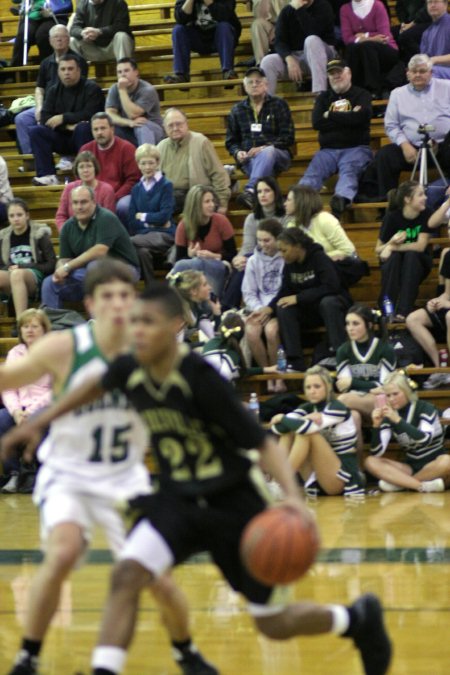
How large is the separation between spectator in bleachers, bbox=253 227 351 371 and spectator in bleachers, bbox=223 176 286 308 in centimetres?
55

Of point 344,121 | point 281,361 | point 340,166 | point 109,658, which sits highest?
point 109,658

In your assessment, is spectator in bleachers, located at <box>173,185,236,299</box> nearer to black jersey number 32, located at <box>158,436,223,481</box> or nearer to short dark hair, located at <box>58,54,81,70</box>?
short dark hair, located at <box>58,54,81,70</box>

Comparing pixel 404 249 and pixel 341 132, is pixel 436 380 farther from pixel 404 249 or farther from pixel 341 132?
pixel 341 132

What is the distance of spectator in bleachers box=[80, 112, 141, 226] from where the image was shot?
11.2m

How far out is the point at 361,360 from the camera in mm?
9094

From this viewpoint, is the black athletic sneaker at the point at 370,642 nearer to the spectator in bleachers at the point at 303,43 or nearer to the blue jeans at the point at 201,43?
the spectator in bleachers at the point at 303,43

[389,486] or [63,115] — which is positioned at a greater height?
[63,115]

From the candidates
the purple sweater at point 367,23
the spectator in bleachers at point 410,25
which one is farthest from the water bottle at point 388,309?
the spectator in bleachers at point 410,25

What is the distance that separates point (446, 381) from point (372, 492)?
1.20 meters

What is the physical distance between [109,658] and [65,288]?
6.72 metres

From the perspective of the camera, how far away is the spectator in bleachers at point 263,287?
9734 mm

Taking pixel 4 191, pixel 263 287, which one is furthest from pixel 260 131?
pixel 4 191

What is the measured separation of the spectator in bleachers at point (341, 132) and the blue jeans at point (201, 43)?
6.44ft

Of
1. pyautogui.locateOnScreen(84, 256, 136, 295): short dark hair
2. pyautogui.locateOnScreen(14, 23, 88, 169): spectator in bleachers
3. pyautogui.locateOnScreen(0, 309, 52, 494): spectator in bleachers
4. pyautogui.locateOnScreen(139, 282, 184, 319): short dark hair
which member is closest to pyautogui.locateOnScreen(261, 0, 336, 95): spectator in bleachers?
pyautogui.locateOnScreen(14, 23, 88, 169): spectator in bleachers
